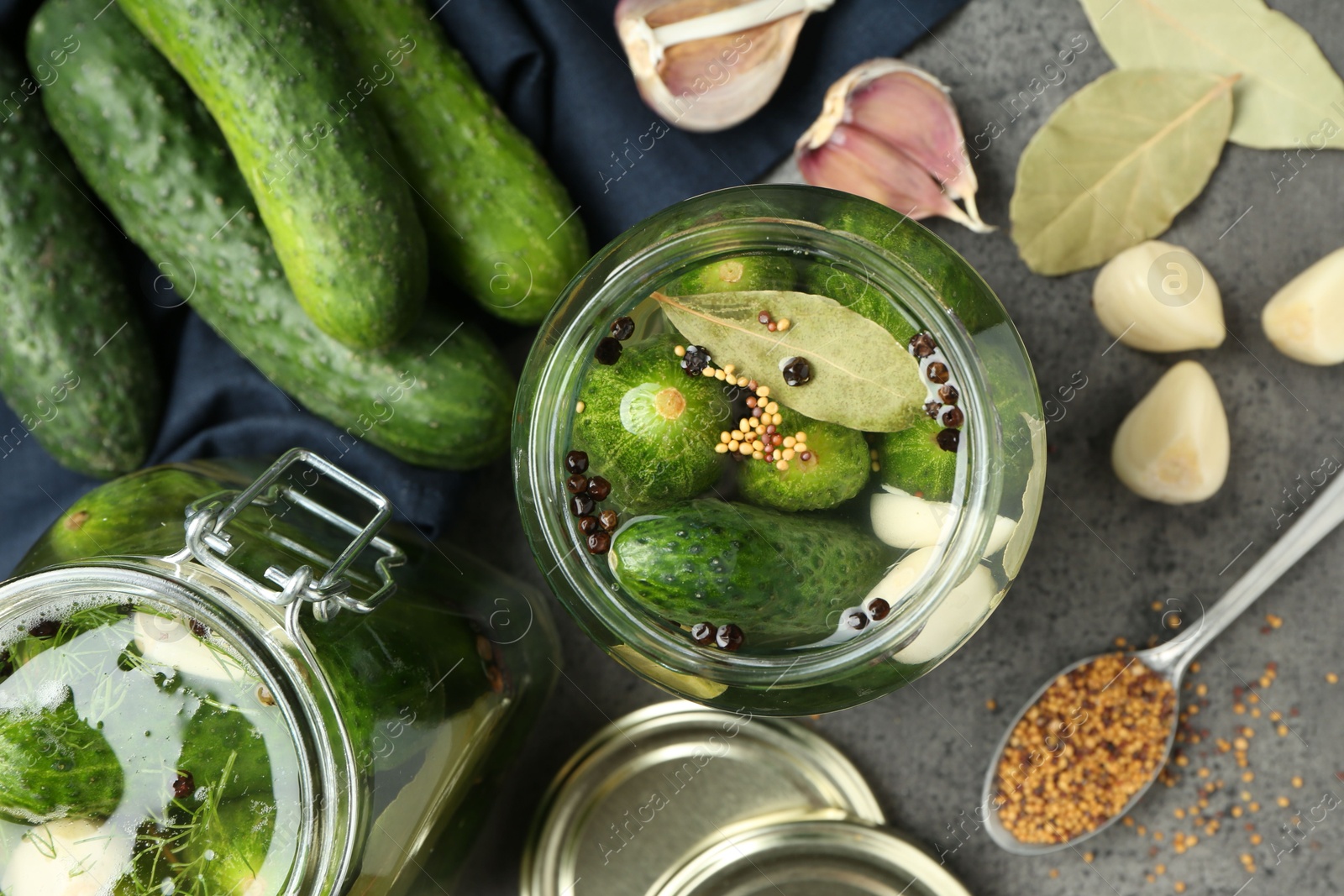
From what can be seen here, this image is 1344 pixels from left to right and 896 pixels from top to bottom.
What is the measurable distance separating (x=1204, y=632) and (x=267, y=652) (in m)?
0.79

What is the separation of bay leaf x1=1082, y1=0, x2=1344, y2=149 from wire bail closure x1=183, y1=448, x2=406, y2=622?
764 millimetres

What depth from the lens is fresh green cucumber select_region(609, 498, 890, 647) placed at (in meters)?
0.55

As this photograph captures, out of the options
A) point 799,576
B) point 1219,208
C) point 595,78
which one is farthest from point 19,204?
point 1219,208

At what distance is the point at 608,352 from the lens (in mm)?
603

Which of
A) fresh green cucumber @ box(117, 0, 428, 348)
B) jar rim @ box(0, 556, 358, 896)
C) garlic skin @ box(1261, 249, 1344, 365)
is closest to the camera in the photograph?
jar rim @ box(0, 556, 358, 896)

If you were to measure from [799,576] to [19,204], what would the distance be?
71 centimetres

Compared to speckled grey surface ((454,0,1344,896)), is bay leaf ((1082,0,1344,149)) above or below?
above

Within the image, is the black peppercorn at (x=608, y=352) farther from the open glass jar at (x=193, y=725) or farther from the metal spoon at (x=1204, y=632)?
the metal spoon at (x=1204, y=632)

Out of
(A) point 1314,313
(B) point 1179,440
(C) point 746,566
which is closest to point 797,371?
(C) point 746,566

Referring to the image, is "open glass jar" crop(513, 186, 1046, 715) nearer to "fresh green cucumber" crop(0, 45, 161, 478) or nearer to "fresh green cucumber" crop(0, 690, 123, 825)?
"fresh green cucumber" crop(0, 690, 123, 825)

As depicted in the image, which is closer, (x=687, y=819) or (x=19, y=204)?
(x=19, y=204)

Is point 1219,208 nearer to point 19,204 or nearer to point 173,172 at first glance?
point 173,172

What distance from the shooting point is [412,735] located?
635 mm

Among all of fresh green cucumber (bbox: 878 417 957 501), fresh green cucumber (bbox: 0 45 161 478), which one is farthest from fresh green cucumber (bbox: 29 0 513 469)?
fresh green cucumber (bbox: 878 417 957 501)
